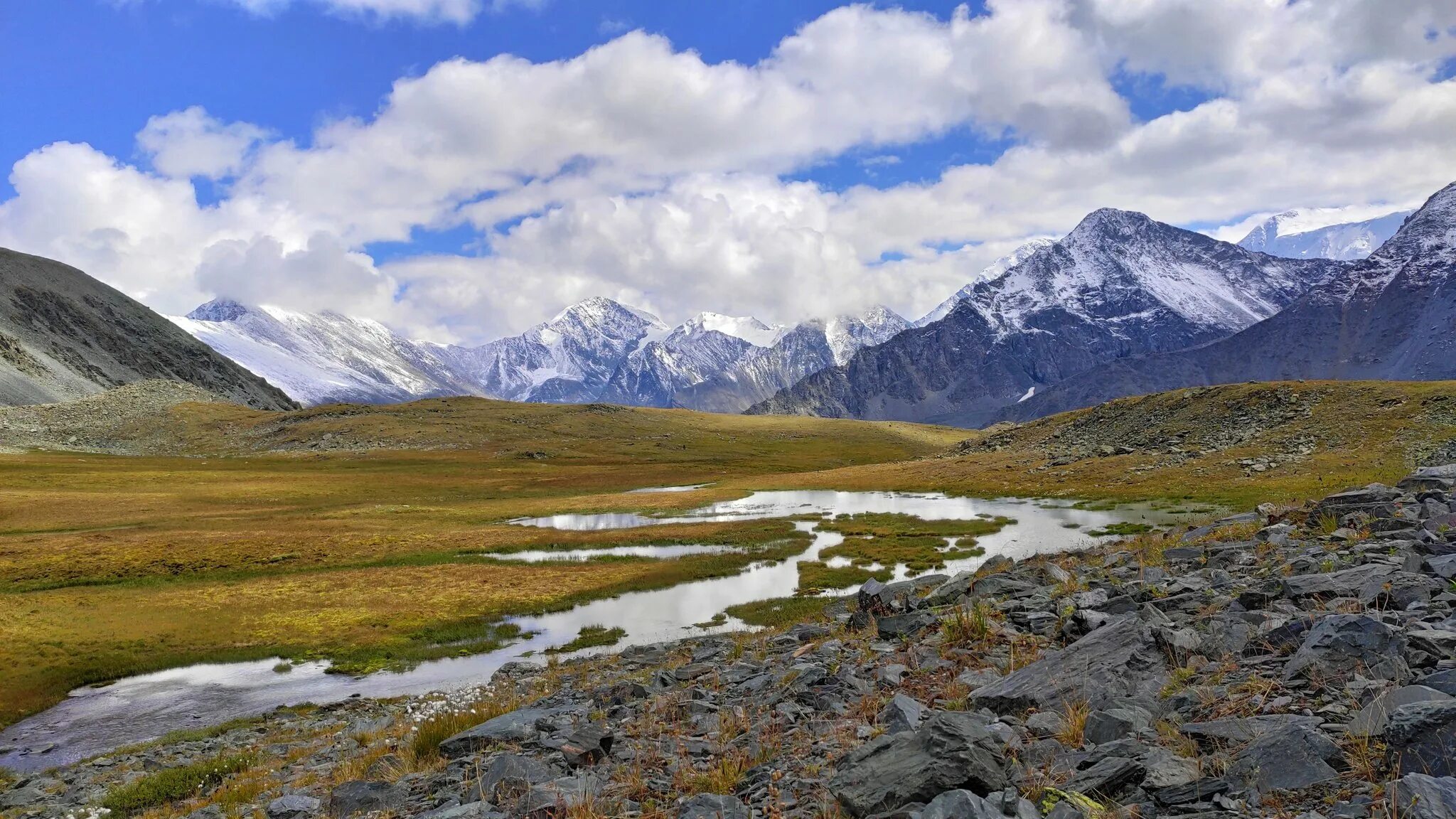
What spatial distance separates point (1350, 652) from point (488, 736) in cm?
1422

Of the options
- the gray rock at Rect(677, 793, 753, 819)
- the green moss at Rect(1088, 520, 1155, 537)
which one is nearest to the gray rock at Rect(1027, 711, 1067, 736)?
the gray rock at Rect(677, 793, 753, 819)

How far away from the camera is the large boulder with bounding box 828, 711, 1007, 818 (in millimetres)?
7324

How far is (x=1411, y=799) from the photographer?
5309 mm

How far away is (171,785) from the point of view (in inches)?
696

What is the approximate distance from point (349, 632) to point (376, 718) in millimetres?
16805

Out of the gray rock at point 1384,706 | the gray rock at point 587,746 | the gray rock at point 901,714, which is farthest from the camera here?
the gray rock at point 587,746

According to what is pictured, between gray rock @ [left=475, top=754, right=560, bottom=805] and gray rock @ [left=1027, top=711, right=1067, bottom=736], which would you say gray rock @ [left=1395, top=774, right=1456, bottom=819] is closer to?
gray rock @ [left=1027, top=711, right=1067, bottom=736]

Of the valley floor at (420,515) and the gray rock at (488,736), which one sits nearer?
the gray rock at (488,736)

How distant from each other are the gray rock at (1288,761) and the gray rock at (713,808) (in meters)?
5.00

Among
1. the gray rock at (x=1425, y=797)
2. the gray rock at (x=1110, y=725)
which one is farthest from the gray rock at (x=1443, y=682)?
the gray rock at (x=1110, y=725)

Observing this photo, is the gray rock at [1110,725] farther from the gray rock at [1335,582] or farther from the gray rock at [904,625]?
the gray rock at [904,625]

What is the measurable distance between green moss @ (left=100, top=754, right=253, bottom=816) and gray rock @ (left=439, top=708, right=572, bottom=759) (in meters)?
8.28

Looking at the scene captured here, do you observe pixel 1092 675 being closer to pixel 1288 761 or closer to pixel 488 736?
pixel 1288 761

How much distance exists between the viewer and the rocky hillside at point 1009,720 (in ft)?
21.9
